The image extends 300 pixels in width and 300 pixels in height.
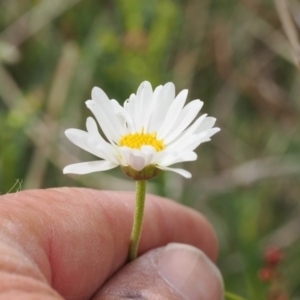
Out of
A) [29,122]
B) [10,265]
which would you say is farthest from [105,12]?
[10,265]

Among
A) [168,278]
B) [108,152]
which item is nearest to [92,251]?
[168,278]

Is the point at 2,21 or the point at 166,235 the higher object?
the point at 2,21

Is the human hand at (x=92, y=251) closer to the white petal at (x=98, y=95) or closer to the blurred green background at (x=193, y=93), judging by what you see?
the white petal at (x=98, y=95)

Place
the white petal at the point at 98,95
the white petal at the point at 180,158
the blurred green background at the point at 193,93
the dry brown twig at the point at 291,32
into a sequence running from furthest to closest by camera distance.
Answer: the blurred green background at the point at 193,93, the dry brown twig at the point at 291,32, the white petal at the point at 98,95, the white petal at the point at 180,158

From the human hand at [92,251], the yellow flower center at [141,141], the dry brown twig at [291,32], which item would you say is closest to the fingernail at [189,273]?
the human hand at [92,251]

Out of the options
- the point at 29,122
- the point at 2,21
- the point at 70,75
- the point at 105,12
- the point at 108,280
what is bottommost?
the point at 108,280

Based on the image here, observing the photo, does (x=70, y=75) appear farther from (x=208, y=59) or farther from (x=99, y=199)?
(x=99, y=199)

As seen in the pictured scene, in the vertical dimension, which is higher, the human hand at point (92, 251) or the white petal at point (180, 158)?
the white petal at point (180, 158)
